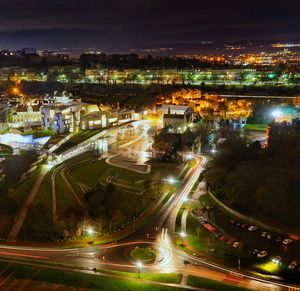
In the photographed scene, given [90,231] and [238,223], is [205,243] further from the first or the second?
[90,231]

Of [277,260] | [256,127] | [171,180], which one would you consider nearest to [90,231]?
[171,180]

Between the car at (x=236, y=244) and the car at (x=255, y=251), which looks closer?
the car at (x=255, y=251)

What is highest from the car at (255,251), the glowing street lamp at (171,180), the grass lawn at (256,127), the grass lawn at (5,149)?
the grass lawn at (256,127)

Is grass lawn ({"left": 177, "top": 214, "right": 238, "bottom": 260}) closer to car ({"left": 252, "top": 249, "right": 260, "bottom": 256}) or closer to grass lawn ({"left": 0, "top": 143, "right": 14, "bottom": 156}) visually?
car ({"left": 252, "top": 249, "right": 260, "bottom": 256})

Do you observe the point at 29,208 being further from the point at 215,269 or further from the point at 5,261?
the point at 215,269

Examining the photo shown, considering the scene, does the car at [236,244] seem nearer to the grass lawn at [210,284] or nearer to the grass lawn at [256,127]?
the grass lawn at [210,284]

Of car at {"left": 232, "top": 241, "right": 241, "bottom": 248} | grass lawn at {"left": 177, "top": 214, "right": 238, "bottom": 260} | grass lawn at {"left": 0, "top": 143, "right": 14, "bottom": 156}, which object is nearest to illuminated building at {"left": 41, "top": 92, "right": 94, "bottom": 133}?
grass lawn at {"left": 0, "top": 143, "right": 14, "bottom": 156}

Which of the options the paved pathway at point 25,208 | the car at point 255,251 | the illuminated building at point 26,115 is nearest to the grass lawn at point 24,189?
the paved pathway at point 25,208
